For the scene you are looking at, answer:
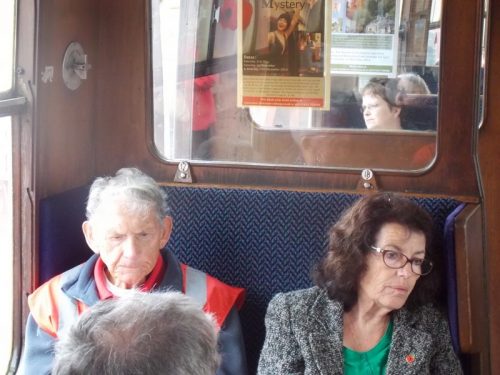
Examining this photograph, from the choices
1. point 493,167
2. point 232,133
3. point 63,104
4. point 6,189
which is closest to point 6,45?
point 63,104

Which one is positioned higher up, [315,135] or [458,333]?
[315,135]

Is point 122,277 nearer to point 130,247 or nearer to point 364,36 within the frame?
point 130,247

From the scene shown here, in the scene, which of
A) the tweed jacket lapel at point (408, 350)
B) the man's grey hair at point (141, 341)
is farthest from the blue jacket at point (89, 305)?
the man's grey hair at point (141, 341)

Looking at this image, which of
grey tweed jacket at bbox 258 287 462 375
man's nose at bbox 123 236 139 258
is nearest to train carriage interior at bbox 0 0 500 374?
grey tweed jacket at bbox 258 287 462 375

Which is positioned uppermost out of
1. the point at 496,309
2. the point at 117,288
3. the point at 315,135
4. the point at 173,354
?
the point at 315,135

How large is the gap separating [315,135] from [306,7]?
0.42 m

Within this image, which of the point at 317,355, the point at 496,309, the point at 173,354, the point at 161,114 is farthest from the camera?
the point at 496,309

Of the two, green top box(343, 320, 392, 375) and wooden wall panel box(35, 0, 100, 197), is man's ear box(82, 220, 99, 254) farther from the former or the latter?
green top box(343, 320, 392, 375)

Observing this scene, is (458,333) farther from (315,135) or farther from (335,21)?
(335,21)

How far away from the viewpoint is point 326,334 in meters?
2.30

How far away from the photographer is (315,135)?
2713 mm

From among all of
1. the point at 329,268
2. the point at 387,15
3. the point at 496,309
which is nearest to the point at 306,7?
the point at 387,15

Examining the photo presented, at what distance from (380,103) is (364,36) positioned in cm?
23

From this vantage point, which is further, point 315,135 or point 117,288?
point 315,135
